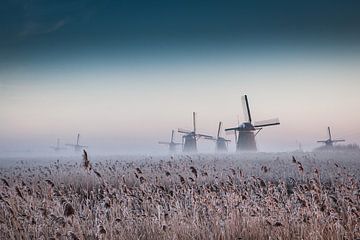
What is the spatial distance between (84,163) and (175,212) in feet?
6.17

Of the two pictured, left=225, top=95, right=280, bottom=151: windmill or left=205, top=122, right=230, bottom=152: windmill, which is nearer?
left=225, top=95, right=280, bottom=151: windmill

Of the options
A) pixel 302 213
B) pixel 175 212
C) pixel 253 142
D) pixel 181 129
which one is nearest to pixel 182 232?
pixel 175 212

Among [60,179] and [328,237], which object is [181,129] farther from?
[328,237]

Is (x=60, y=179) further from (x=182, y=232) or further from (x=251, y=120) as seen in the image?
(x=251, y=120)

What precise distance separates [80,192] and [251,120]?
30425 millimetres

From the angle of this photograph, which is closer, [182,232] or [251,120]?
[182,232]

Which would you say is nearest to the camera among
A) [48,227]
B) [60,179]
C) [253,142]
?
[48,227]

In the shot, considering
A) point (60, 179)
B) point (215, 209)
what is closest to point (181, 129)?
point (60, 179)

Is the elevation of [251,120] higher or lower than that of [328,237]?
higher

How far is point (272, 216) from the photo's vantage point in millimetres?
5418

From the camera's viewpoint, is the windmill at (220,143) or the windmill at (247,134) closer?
the windmill at (247,134)

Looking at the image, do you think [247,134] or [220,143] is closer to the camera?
[247,134]

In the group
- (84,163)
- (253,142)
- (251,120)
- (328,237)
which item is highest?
(251,120)

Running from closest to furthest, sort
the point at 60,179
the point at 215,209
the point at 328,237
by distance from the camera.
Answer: the point at 328,237, the point at 215,209, the point at 60,179
